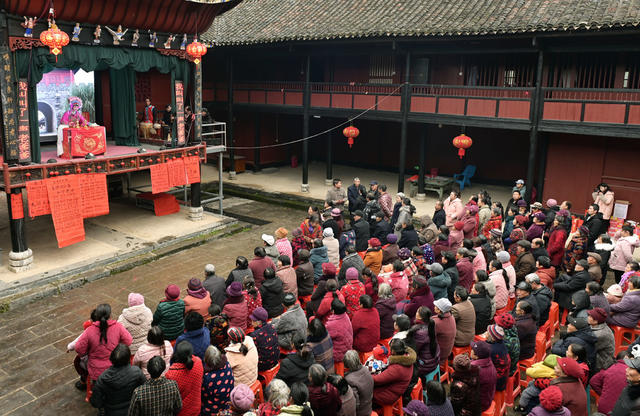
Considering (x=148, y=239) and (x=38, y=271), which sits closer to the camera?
(x=38, y=271)

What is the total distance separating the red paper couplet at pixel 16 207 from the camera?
11.5 meters

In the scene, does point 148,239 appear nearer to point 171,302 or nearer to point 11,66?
point 11,66

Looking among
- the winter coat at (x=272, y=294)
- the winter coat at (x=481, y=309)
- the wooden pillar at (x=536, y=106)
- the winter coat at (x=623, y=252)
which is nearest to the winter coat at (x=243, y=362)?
the winter coat at (x=272, y=294)

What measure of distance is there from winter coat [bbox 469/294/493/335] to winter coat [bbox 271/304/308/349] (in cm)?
264

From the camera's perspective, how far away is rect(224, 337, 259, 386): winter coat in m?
6.34

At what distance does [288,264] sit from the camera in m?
9.01

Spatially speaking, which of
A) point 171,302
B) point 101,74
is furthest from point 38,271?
point 101,74

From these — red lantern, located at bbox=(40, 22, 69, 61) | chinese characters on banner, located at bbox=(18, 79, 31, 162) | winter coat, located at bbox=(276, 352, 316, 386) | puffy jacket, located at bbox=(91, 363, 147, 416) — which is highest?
red lantern, located at bbox=(40, 22, 69, 61)

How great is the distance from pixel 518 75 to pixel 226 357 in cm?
1541

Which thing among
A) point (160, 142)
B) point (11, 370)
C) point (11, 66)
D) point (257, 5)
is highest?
point (257, 5)

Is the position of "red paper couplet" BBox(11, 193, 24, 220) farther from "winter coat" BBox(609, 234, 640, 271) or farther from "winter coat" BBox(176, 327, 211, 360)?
"winter coat" BBox(609, 234, 640, 271)

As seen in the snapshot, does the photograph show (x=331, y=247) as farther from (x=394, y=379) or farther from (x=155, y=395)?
(x=155, y=395)

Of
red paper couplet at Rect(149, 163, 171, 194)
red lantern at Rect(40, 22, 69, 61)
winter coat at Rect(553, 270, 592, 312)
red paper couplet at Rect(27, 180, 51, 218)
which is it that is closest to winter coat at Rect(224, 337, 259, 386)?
winter coat at Rect(553, 270, 592, 312)

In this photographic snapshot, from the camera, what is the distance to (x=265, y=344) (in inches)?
273
